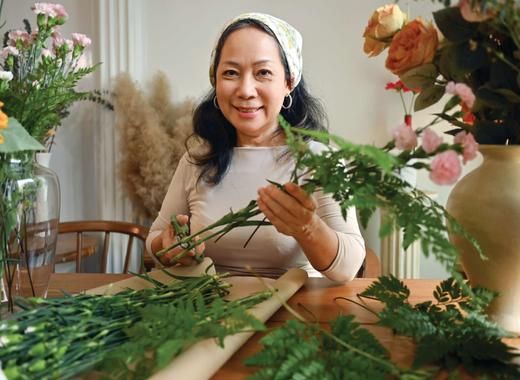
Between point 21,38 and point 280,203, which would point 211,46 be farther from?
point 280,203

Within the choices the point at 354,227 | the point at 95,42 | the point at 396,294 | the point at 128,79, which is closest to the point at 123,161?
the point at 128,79

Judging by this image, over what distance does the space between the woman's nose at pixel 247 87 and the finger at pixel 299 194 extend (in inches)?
23.0

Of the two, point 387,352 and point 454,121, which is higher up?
point 454,121

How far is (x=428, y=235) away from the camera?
491 mm

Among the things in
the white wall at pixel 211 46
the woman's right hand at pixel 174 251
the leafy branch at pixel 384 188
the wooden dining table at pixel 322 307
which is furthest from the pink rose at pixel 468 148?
the white wall at pixel 211 46

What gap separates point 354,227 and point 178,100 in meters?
1.51

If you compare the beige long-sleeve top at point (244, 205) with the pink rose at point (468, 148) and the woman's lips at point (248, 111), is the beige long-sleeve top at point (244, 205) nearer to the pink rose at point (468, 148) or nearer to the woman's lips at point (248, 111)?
the woman's lips at point (248, 111)

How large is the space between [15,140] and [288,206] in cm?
36

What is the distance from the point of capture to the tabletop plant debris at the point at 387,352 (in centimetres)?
49

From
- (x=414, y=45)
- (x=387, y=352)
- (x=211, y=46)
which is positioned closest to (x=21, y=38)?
(x=414, y=45)

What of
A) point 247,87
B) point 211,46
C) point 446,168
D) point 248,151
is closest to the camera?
point 446,168

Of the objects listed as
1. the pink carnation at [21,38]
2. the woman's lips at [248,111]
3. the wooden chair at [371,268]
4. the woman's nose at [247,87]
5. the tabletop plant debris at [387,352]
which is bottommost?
the wooden chair at [371,268]

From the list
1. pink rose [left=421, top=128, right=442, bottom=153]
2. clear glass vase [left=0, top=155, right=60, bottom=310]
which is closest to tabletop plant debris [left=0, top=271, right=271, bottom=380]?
clear glass vase [left=0, top=155, right=60, bottom=310]

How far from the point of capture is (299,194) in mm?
692
